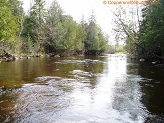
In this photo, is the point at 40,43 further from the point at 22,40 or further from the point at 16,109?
the point at 16,109

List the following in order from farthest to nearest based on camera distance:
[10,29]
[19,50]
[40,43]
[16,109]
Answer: [40,43] → [19,50] → [10,29] → [16,109]

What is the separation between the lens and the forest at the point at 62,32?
2490 cm

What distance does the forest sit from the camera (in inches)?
980

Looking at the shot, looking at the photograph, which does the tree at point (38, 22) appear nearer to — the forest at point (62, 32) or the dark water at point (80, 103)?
the forest at point (62, 32)

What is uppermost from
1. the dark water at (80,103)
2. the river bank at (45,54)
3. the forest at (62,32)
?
the forest at (62,32)

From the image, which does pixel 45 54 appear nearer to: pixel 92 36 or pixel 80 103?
pixel 92 36

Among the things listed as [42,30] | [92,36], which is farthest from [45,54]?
[92,36]

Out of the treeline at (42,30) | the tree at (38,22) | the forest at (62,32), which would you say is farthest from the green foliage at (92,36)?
the tree at (38,22)

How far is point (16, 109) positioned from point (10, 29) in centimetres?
2246

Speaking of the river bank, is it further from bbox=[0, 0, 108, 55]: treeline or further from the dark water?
the dark water

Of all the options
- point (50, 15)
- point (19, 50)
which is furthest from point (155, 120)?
point (50, 15)

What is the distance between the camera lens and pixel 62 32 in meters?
51.3

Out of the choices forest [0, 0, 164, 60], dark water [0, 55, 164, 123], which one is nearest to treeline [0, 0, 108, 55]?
forest [0, 0, 164, 60]

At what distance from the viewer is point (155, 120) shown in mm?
6633
